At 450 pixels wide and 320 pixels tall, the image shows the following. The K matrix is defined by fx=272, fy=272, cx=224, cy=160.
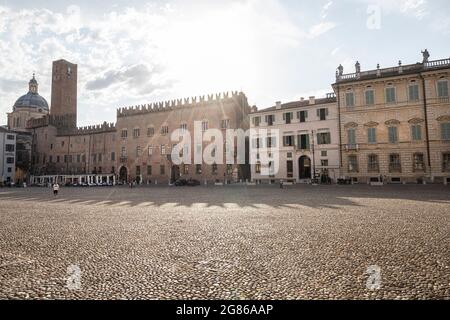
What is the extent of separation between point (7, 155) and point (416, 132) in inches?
3102

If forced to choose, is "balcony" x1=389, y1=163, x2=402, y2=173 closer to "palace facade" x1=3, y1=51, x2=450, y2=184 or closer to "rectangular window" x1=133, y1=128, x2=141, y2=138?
"palace facade" x1=3, y1=51, x2=450, y2=184

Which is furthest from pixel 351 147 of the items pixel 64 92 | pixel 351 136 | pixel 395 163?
pixel 64 92

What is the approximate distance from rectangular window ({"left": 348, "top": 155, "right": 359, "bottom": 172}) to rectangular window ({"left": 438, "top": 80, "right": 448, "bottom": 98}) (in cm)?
1033

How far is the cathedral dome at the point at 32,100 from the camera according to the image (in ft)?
Answer: 261

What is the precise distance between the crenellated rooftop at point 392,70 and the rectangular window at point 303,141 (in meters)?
7.86

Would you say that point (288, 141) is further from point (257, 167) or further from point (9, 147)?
point (9, 147)

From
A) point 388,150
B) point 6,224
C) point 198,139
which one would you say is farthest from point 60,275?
point 198,139

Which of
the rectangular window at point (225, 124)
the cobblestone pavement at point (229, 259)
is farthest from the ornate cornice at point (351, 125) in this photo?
the cobblestone pavement at point (229, 259)

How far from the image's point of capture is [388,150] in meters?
30.3

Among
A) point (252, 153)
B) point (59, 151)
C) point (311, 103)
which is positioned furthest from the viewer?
point (59, 151)

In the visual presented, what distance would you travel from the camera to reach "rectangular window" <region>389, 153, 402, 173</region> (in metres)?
29.7

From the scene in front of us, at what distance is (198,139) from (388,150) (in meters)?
27.2

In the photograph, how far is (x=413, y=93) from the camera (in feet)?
96.8

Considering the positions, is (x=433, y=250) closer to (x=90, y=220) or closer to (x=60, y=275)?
(x=60, y=275)
